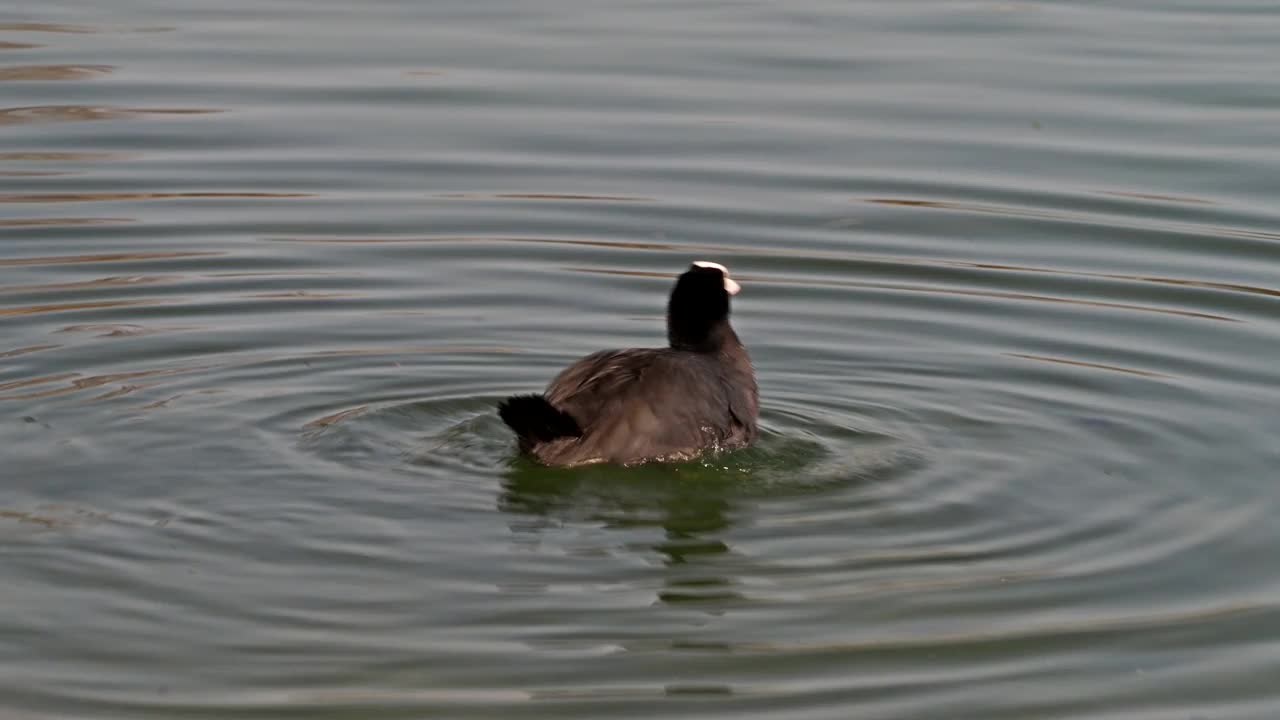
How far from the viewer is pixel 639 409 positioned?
8.77 meters

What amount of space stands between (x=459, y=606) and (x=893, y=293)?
545 centimetres

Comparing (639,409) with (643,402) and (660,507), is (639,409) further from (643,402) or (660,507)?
(660,507)

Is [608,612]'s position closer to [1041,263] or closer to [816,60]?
[1041,263]

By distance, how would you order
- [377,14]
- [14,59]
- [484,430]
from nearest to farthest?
1. [484,430]
2. [14,59]
3. [377,14]

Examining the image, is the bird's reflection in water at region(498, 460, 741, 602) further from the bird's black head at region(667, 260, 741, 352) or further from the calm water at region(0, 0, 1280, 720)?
the bird's black head at region(667, 260, 741, 352)

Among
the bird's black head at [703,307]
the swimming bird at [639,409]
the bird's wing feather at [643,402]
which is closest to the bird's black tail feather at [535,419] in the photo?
the swimming bird at [639,409]

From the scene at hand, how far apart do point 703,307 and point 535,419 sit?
1586 millimetres

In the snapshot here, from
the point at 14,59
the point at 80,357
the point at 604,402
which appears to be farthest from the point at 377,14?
the point at 604,402

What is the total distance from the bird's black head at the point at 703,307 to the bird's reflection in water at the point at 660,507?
36.2 inches

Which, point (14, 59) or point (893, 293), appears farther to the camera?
point (14, 59)

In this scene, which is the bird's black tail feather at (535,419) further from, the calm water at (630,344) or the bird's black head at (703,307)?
the bird's black head at (703,307)

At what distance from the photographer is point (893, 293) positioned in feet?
39.2

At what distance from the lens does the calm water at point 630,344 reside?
6.81m

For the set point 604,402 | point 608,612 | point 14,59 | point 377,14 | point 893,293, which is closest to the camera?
point 608,612
